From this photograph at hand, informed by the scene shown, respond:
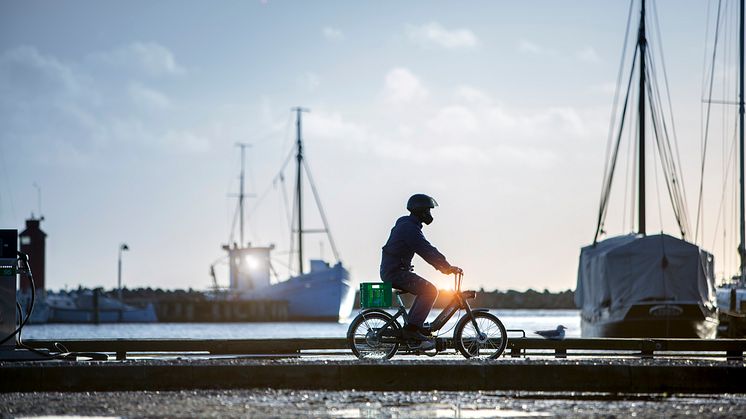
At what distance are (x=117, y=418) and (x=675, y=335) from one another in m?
30.5

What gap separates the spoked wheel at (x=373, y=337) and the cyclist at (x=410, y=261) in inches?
6.5

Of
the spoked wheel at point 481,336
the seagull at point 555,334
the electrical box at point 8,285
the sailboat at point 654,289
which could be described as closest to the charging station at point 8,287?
the electrical box at point 8,285

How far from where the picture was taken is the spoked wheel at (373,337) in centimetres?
1630

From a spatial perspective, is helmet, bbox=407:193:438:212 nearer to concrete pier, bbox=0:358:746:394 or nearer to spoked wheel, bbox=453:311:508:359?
spoked wheel, bbox=453:311:508:359

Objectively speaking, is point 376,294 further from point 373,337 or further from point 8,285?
point 8,285

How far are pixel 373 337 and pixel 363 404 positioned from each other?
15.5 feet

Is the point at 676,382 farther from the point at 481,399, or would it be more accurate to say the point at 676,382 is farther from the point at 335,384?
the point at 335,384

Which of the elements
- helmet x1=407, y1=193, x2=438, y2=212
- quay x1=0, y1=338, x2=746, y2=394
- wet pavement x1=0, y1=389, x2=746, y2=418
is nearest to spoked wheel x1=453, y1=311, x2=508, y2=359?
helmet x1=407, y1=193, x2=438, y2=212

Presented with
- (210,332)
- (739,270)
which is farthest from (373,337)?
(210,332)

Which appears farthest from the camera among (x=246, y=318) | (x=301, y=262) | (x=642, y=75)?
(x=246, y=318)

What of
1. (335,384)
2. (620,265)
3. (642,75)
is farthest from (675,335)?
(335,384)

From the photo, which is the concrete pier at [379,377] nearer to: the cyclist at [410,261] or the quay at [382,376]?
the quay at [382,376]

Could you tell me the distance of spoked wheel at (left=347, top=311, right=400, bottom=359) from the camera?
16297 millimetres

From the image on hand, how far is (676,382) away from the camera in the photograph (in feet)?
43.7
